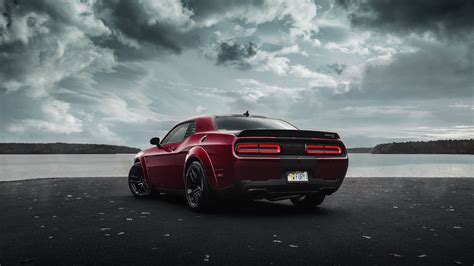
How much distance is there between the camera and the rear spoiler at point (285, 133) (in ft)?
18.7

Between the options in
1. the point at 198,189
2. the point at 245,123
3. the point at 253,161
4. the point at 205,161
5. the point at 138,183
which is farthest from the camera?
the point at 138,183

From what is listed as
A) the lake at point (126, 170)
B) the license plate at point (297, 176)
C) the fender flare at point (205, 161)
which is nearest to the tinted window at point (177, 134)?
the fender flare at point (205, 161)

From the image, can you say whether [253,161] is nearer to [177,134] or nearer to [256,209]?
[256,209]

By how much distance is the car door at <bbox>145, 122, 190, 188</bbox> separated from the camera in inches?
289

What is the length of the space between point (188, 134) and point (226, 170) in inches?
64.5

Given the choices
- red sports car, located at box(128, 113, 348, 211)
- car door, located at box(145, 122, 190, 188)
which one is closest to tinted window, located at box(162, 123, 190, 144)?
car door, located at box(145, 122, 190, 188)

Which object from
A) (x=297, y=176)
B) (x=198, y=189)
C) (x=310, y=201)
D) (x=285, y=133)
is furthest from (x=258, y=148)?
(x=310, y=201)

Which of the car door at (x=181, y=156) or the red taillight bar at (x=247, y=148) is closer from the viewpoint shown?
the red taillight bar at (x=247, y=148)

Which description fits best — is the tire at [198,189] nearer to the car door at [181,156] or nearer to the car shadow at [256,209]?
the car shadow at [256,209]

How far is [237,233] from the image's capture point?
4770 millimetres

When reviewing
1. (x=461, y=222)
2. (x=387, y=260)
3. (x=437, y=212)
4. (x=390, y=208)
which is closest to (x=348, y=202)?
(x=390, y=208)

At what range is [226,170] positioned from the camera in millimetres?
5699

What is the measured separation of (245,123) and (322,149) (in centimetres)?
130

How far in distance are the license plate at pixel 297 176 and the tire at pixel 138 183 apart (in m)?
3.83
